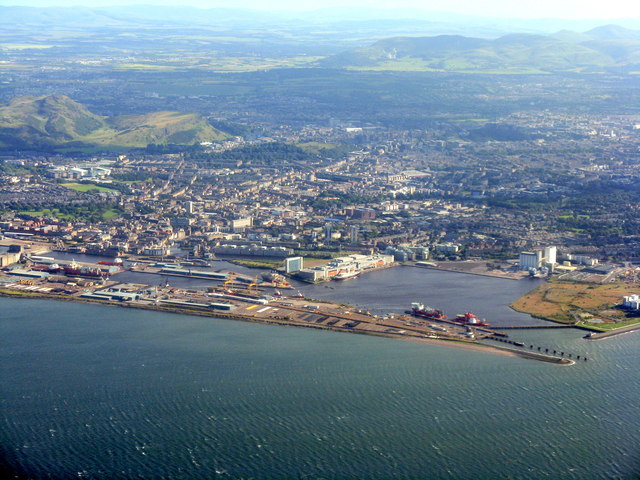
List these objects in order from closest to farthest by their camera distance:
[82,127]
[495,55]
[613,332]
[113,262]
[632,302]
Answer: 1. [613,332]
2. [632,302]
3. [113,262]
4. [82,127]
5. [495,55]

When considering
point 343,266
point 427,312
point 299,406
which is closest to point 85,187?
point 343,266

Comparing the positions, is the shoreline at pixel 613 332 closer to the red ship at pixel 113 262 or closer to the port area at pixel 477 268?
the port area at pixel 477 268

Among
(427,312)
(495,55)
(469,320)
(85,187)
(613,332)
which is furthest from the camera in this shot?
(495,55)

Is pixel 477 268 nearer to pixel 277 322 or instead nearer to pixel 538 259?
pixel 538 259

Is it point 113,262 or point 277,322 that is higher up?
point 277,322

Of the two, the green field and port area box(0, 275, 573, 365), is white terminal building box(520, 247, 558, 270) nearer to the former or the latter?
port area box(0, 275, 573, 365)

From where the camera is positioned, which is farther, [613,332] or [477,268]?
[477,268]
